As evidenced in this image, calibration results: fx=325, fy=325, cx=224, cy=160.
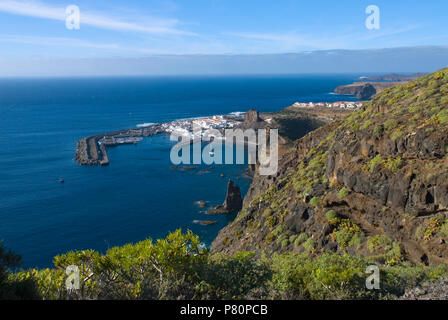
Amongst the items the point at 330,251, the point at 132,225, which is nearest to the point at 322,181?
the point at 330,251

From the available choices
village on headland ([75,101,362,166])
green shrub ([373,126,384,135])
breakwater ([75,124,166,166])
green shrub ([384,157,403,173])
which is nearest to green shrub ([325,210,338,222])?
green shrub ([384,157,403,173])

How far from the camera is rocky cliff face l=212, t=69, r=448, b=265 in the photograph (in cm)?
1231

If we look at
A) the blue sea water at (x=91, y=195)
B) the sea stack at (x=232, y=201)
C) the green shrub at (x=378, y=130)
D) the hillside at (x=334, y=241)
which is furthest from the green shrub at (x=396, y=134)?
the sea stack at (x=232, y=201)

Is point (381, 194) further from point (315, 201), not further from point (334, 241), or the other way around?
point (315, 201)

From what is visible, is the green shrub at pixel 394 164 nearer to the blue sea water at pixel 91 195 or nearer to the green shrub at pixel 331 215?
the green shrub at pixel 331 215

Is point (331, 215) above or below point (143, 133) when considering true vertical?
below

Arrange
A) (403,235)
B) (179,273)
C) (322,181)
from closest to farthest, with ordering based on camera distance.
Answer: (179,273)
(403,235)
(322,181)

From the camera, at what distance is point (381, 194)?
1423cm

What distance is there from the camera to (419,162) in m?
13.7

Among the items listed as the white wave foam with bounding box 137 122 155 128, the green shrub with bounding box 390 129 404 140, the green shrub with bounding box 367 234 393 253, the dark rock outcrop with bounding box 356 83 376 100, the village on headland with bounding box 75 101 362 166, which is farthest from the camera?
the dark rock outcrop with bounding box 356 83 376 100

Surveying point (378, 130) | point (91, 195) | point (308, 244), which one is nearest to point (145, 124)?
point (91, 195)

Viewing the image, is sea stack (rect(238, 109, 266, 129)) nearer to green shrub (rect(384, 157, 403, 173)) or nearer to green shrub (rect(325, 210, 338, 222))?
green shrub (rect(325, 210, 338, 222))
